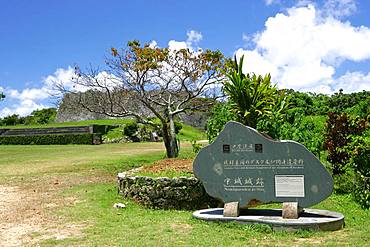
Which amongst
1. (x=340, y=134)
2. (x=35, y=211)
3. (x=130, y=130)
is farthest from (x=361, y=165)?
(x=130, y=130)

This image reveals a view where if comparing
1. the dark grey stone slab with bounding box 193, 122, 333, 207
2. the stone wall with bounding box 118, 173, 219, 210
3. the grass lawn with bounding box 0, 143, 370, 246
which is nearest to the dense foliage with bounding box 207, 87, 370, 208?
the grass lawn with bounding box 0, 143, 370, 246

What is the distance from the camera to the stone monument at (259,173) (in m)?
6.92

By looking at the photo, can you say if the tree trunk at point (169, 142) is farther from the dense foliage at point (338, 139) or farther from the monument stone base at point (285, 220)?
the monument stone base at point (285, 220)

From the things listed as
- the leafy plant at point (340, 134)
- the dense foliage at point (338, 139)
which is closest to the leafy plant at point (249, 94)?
the dense foliage at point (338, 139)

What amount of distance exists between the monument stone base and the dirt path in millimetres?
2129

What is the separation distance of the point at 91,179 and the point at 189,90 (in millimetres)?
5997

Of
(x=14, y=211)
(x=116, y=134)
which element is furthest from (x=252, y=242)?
(x=116, y=134)

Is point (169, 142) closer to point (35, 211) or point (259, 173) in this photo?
A: point (35, 211)

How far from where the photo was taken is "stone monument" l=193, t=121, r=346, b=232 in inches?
272

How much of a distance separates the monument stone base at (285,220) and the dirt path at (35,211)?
2129 mm

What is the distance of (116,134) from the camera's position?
3781cm

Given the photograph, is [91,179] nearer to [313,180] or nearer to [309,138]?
[309,138]

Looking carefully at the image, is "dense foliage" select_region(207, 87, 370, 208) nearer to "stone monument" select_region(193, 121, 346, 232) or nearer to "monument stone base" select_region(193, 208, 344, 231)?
"monument stone base" select_region(193, 208, 344, 231)

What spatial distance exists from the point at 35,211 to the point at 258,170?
4.40 m
